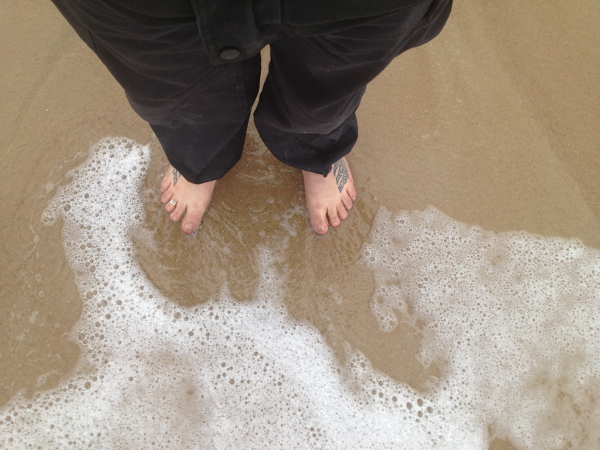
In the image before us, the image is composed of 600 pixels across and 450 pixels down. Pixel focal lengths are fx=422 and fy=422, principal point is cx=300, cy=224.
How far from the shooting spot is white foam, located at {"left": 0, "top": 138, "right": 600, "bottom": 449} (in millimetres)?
1185

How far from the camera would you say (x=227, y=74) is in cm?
77

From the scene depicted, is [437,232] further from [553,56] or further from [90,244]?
[90,244]

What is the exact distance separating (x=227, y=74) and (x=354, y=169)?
0.70 m

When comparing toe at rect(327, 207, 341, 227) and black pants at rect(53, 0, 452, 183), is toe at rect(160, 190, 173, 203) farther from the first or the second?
toe at rect(327, 207, 341, 227)

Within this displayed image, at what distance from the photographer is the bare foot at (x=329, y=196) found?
1291mm

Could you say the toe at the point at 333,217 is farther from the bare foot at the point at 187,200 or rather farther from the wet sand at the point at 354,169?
the bare foot at the point at 187,200

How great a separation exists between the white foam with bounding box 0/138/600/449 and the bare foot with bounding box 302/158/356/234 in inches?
5.1

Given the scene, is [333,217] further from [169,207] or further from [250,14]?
[250,14]

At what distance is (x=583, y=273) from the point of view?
1328mm

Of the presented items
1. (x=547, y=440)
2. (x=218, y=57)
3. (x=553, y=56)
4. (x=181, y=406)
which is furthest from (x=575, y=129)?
(x=181, y=406)

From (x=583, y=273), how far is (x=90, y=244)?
5.06 ft

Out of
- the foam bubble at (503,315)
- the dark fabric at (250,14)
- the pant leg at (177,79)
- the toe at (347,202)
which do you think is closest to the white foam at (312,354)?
the foam bubble at (503,315)

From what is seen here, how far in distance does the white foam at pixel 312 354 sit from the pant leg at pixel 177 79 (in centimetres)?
42

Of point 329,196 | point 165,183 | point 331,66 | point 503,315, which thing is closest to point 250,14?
point 331,66
